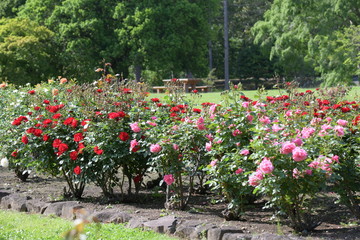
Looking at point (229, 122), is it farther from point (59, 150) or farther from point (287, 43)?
point (287, 43)

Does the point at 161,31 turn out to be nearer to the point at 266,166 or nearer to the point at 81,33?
the point at 81,33

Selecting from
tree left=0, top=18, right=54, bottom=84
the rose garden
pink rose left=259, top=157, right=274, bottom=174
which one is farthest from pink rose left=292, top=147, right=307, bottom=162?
tree left=0, top=18, right=54, bottom=84

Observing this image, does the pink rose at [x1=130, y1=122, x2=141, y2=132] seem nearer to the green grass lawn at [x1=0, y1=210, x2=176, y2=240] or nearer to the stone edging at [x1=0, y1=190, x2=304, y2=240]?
the stone edging at [x1=0, y1=190, x2=304, y2=240]

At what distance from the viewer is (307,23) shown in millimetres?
25109

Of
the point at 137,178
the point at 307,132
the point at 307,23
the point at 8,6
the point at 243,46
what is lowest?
the point at 137,178

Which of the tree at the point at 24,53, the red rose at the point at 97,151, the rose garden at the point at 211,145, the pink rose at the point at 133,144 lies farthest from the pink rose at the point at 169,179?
the tree at the point at 24,53

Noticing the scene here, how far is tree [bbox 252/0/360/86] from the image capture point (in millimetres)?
24047

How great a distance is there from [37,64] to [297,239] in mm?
20839

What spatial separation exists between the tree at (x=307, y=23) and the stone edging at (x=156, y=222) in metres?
19.0

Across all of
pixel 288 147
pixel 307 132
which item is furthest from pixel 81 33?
pixel 288 147

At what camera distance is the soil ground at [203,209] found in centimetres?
494

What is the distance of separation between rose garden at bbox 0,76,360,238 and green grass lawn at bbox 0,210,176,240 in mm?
666

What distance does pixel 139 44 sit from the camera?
89.9 feet

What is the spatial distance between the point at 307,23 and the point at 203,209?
67.8 ft
